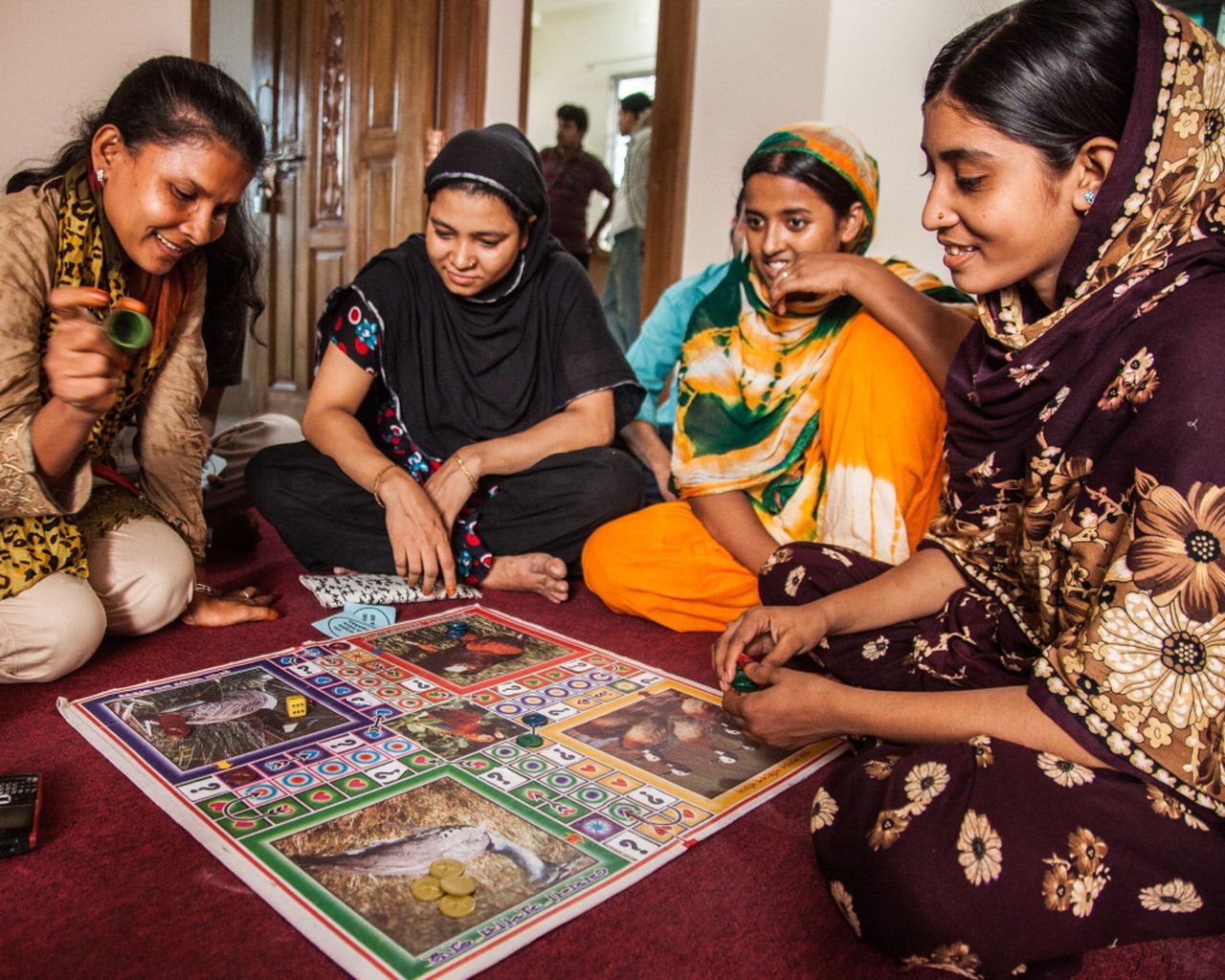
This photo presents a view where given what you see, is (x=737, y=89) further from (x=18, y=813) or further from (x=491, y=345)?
(x=18, y=813)

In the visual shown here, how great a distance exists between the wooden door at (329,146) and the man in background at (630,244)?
1.42 meters

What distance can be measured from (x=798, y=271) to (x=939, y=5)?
309 cm

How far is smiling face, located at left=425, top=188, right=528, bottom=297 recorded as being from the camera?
2.01 metres

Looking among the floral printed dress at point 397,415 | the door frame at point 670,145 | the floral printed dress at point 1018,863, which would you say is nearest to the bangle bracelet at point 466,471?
the floral printed dress at point 397,415

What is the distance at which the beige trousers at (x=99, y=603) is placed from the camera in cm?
143

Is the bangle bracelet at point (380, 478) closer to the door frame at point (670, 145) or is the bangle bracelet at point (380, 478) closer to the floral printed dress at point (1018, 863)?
the floral printed dress at point (1018, 863)

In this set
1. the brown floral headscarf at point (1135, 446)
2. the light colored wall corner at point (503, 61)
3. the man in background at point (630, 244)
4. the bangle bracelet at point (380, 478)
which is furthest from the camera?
the man in background at point (630, 244)

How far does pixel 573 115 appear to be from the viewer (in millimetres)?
5609

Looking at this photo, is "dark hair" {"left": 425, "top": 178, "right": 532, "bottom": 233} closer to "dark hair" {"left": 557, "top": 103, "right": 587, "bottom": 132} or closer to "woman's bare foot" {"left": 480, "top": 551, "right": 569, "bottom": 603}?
"woman's bare foot" {"left": 480, "top": 551, "right": 569, "bottom": 603}

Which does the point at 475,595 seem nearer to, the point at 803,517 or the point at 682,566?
the point at 682,566

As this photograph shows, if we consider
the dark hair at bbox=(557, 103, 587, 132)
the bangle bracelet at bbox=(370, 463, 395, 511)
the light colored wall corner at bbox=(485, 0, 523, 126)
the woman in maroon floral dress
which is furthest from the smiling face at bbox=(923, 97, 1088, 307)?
the dark hair at bbox=(557, 103, 587, 132)

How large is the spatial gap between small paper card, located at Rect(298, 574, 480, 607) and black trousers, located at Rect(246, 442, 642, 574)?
12 cm

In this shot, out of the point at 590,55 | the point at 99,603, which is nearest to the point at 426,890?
the point at 99,603

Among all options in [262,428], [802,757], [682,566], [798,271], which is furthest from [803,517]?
[262,428]
